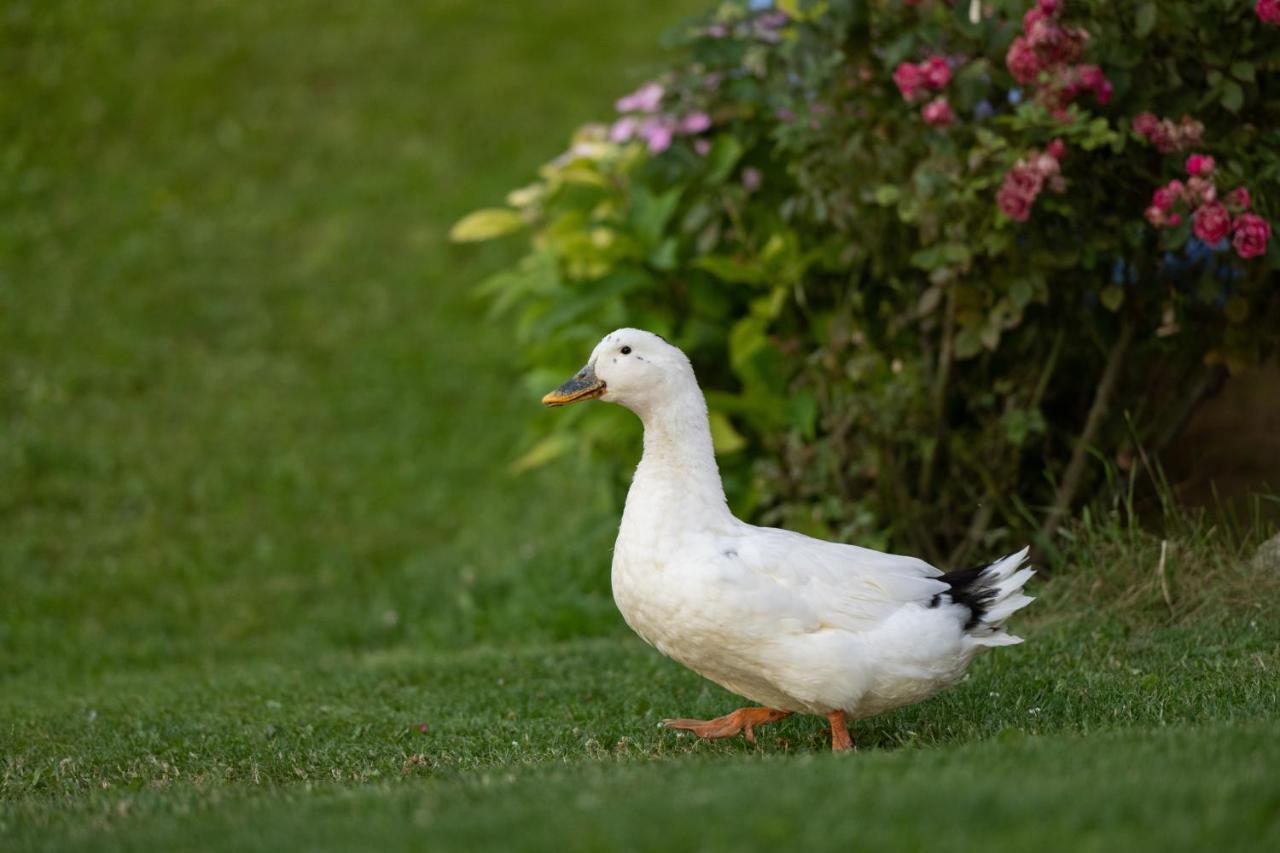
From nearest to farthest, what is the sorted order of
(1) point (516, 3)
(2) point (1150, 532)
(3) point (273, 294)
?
(2) point (1150, 532) < (3) point (273, 294) < (1) point (516, 3)

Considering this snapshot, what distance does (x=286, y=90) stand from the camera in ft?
48.8

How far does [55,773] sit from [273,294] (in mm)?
8438

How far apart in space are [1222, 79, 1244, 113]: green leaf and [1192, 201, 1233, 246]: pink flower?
40cm

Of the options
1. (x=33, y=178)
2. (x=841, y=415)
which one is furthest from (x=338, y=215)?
(x=841, y=415)

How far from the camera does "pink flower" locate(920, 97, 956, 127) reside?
18.7 ft

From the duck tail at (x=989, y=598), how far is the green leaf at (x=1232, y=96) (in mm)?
2090

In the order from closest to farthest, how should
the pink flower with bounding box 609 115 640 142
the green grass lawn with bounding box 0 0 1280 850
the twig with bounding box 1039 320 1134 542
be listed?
the green grass lawn with bounding box 0 0 1280 850, the twig with bounding box 1039 320 1134 542, the pink flower with bounding box 609 115 640 142

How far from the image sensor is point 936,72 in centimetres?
571

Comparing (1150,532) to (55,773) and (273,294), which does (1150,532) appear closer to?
(55,773)

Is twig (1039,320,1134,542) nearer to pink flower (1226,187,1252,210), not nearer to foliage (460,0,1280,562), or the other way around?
foliage (460,0,1280,562)

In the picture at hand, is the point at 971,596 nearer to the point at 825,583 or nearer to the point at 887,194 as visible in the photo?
the point at 825,583

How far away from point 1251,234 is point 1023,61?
1.01 meters

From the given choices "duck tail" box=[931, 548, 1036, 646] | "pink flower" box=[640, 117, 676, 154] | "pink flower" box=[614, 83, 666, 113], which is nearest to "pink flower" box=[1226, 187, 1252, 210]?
"duck tail" box=[931, 548, 1036, 646]

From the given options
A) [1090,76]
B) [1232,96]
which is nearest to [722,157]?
[1090,76]
